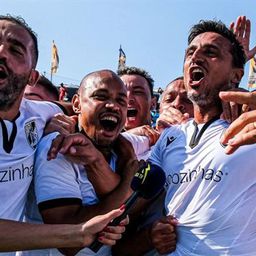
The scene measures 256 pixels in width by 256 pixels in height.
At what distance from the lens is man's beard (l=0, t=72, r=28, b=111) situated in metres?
2.68

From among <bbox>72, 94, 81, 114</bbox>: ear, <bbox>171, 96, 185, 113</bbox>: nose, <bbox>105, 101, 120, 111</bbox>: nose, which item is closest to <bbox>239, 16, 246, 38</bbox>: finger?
<bbox>171, 96, 185, 113</bbox>: nose

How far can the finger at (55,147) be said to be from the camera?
2441mm

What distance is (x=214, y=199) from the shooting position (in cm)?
245

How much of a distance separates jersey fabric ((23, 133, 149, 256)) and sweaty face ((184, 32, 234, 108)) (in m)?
1.00

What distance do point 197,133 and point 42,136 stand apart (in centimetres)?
105

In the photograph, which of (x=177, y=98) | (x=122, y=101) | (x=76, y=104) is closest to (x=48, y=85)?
(x=76, y=104)

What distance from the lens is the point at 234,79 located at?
306cm

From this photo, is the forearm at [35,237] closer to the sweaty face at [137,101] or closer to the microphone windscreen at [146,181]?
the microphone windscreen at [146,181]

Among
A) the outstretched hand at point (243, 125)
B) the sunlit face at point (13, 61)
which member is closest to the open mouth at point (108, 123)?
the sunlit face at point (13, 61)

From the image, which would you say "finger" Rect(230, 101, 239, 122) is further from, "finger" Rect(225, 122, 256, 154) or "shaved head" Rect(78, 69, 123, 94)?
"shaved head" Rect(78, 69, 123, 94)

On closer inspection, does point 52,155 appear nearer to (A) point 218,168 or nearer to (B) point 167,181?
(B) point 167,181

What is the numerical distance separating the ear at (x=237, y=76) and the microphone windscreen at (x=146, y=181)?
118 centimetres

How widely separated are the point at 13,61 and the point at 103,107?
699 millimetres

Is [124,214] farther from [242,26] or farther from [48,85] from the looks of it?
[48,85]
